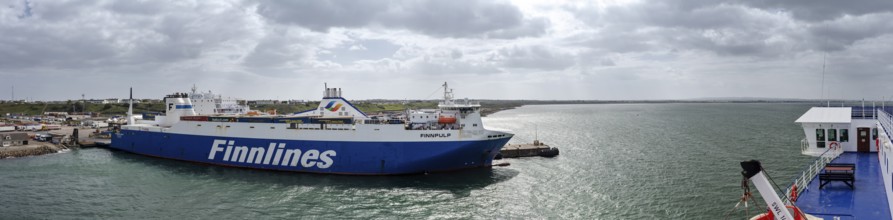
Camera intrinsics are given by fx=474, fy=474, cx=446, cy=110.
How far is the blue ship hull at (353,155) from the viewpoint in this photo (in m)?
29.6

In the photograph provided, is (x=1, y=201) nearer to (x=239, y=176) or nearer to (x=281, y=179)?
(x=239, y=176)

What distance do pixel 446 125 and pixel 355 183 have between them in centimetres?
692

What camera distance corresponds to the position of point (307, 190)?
27.0 m

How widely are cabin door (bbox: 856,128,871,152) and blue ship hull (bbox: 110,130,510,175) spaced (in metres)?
18.1

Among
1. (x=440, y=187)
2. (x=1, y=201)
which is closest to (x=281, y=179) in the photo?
(x=440, y=187)

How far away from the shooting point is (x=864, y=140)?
2323cm

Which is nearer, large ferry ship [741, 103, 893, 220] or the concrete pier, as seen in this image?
large ferry ship [741, 103, 893, 220]

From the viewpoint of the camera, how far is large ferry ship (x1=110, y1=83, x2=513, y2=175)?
29531 millimetres

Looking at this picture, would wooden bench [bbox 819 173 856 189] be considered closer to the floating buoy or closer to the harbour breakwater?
the floating buoy

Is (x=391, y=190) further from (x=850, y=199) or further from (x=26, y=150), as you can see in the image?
(x=26, y=150)

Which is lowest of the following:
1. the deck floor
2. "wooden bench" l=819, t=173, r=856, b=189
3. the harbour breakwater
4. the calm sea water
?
the calm sea water

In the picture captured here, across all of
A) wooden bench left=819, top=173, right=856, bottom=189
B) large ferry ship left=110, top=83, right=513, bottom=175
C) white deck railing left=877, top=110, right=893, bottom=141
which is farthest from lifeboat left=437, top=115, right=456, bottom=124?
white deck railing left=877, top=110, right=893, bottom=141

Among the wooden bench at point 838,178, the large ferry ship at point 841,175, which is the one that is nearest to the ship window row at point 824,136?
the large ferry ship at point 841,175

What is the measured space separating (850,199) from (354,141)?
2397 cm
